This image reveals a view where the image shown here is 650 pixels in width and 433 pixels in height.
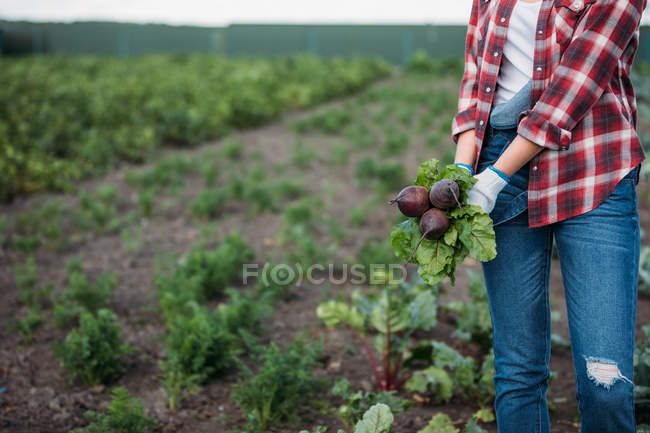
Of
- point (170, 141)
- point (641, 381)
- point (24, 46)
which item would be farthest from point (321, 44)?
point (641, 381)

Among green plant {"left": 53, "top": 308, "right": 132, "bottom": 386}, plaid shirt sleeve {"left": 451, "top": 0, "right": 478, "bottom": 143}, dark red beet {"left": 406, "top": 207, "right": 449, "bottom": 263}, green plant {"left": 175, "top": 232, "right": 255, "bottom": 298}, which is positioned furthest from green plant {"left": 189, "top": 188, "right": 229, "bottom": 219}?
dark red beet {"left": 406, "top": 207, "right": 449, "bottom": 263}

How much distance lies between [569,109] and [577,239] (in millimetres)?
371

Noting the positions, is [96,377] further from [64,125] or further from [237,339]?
[64,125]

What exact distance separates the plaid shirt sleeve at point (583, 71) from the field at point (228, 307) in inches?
→ 48.8

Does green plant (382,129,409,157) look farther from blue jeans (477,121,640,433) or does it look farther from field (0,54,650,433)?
blue jeans (477,121,640,433)

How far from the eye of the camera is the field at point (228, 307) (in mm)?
2654

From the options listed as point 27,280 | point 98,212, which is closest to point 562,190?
point 27,280

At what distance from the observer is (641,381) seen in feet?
8.05

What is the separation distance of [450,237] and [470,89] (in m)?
0.58

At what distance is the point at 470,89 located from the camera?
76.5 inches

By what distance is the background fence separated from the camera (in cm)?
2362

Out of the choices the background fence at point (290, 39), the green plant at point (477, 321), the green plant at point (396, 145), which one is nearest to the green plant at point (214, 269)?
the green plant at point (477, 321)

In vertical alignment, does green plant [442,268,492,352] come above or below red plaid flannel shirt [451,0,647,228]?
below

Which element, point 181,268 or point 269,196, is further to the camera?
point 269,196
